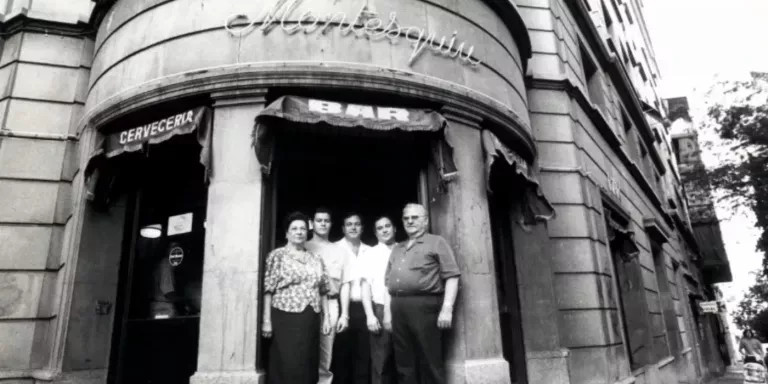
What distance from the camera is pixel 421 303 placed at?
19.0 feet

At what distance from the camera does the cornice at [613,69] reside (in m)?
13.6

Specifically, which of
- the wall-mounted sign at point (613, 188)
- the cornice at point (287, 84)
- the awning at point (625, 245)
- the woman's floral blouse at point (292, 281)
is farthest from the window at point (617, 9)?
the woman's floral blouse at point (292, 281)

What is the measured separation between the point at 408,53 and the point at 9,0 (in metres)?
Result: 8.26

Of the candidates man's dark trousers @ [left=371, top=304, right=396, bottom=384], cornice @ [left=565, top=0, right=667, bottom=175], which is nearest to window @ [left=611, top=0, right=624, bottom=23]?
cornice @ [left=565, top=0, right=667, bottom=175]

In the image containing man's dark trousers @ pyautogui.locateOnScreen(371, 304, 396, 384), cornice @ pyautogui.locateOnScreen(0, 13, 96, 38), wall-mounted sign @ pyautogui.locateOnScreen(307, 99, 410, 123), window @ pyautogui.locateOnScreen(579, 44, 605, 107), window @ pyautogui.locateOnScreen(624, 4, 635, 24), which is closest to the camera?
man's dark trousers @ pyautogui.locateOnScreen(371, 304, 396, 384)

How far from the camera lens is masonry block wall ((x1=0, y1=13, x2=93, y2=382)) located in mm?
7465

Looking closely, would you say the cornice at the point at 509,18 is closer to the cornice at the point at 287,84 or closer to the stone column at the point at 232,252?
the cornice at the point at 287,84

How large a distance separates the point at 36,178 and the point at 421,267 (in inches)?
269

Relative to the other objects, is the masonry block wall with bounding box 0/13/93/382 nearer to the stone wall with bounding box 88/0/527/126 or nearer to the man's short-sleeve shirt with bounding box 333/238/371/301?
the stone wall with bounding box 88/0/527/126

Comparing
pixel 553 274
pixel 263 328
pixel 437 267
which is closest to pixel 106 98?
pixel 263 328

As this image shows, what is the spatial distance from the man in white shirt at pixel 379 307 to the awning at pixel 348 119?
4.29 ft

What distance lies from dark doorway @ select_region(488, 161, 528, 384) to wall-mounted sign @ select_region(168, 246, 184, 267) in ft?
18.4

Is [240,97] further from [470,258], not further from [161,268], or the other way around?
[470,258]

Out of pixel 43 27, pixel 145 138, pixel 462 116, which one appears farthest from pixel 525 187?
pixel 43 27
